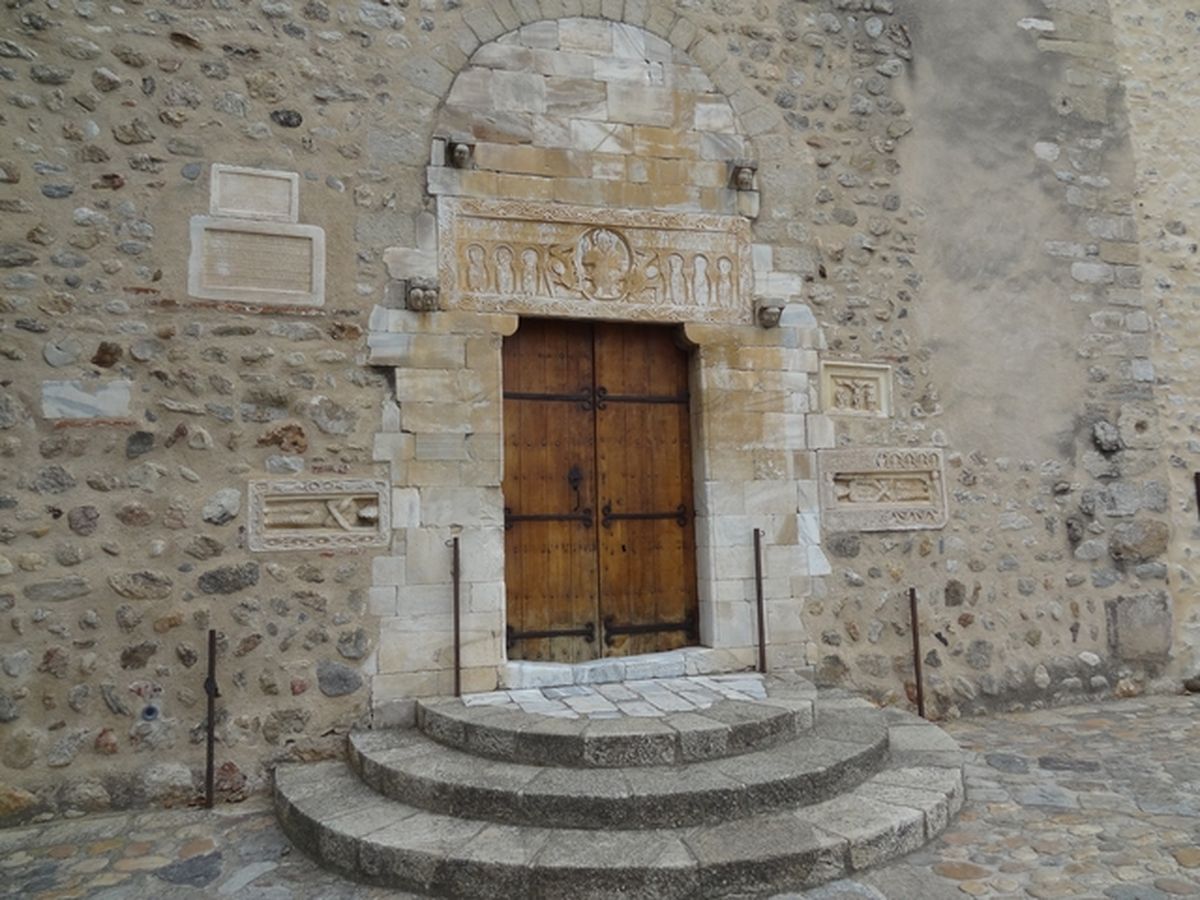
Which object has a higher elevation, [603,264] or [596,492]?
[603,264]

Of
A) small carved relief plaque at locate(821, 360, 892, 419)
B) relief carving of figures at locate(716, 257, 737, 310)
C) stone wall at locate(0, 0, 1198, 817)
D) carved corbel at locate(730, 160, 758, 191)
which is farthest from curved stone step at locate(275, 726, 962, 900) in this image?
carved corbel at locate(730, 160, 758, 191)

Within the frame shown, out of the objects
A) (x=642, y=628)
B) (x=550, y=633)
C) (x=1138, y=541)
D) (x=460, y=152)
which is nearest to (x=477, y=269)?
(x=460, y=152)

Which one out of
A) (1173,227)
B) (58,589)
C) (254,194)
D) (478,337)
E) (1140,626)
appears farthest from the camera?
(1173,227)

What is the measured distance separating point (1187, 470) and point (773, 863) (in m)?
4.36

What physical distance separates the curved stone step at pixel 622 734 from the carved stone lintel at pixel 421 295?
195cm

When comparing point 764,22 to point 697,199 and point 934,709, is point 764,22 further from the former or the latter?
point 934,709

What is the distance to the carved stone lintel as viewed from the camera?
3920 millimetres

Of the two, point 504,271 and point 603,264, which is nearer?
point 504,271

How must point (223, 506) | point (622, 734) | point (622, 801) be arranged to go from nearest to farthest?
point (622, 801)
point (622, 734)
point (223, 506)

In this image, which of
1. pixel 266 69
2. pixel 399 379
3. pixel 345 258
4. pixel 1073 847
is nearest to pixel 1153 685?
pixel 1073 847

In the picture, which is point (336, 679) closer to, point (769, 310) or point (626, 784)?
point (626, 784)

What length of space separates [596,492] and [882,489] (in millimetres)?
1698

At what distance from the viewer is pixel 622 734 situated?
308 centimetres

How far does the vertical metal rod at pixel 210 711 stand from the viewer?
345cm
